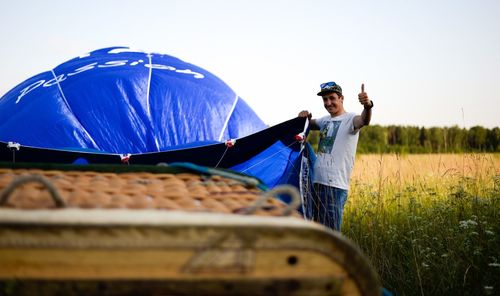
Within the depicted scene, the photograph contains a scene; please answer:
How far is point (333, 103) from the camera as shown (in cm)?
439

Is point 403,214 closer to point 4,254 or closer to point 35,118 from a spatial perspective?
point 35,118

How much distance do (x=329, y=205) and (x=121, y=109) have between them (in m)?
2.09

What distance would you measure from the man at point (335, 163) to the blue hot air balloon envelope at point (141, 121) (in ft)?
0.85

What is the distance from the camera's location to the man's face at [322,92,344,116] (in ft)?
14.3

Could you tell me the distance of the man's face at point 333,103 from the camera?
4371 millimetres

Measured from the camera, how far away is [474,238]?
3.52 meters

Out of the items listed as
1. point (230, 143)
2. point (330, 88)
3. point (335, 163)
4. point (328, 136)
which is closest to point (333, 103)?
point (330, 88)

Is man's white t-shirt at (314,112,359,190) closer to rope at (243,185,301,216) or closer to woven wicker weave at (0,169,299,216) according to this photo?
woven wicker weave at (0,169,299,216)

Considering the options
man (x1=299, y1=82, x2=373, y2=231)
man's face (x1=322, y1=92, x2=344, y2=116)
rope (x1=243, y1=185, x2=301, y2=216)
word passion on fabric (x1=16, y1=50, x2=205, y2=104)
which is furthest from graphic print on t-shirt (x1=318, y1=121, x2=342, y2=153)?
rope (x1=243, y1=185, x2=301, y2=216)

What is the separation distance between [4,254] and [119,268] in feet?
0.86

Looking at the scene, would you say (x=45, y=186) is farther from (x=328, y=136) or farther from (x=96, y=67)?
(x=96, y=67)

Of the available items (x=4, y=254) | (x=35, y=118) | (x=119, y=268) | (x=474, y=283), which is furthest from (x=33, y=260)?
(x=35, y=118)

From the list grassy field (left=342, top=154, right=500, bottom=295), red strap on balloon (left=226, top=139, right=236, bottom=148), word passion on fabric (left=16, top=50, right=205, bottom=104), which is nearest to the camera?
grassy field (left=342, top=154, right=500, bottom=295)

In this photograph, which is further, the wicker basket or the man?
the man
